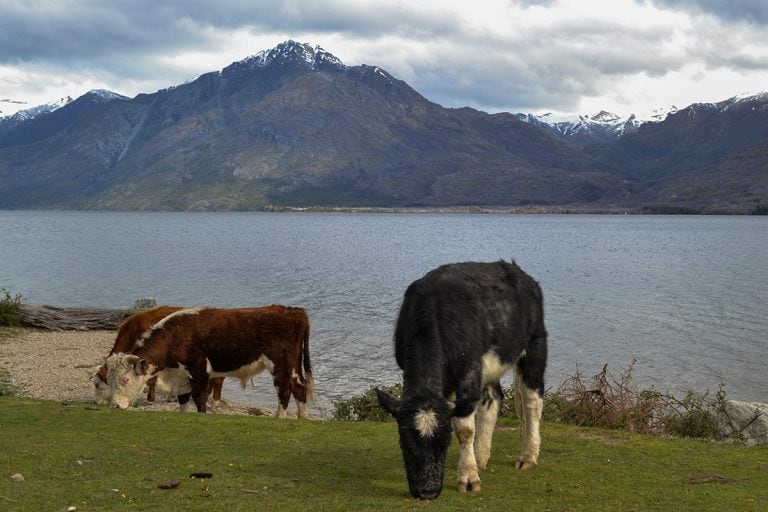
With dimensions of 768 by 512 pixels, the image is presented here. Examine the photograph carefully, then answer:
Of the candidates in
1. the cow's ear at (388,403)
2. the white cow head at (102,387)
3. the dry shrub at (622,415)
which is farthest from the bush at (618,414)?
the cow's ear at (388,403)

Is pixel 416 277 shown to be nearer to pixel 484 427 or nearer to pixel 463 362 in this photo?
pixel 484 427

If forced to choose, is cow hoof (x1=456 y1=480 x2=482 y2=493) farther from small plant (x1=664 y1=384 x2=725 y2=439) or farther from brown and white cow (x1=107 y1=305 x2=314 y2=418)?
small plant (x1=664 y1=384 x2=725 y2=439)

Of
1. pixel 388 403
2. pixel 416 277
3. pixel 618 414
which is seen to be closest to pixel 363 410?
pixel 618 414

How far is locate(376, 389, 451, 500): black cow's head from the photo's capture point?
33.7 ft

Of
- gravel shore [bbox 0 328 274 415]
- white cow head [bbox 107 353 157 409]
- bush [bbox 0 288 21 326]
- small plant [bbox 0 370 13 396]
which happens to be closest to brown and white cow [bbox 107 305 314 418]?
white cow head [bbox 107 353 157 409]

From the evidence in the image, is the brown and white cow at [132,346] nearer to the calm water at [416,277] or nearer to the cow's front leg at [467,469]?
the calm water at [416,277]

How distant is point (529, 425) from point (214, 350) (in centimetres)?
902

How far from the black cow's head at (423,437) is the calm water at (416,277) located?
18003mm

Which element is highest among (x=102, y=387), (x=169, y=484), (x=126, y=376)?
(x=169, y=484)

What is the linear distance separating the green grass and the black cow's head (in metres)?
0.26

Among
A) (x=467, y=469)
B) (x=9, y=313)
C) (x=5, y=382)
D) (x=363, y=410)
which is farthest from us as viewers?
(x=9, y=313)

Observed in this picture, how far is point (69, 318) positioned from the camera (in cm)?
3856

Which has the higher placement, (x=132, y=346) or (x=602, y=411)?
(x=132, y=346)

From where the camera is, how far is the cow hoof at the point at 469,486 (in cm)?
1122
